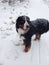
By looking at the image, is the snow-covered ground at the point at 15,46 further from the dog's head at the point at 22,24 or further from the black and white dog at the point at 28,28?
the dog's head at the point at 22,24

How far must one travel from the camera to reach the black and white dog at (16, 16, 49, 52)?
12.0ft

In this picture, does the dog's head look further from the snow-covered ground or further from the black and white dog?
the snow-covered ground

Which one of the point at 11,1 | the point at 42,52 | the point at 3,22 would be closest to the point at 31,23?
the point at 42,52

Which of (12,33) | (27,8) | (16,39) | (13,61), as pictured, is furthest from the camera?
(27,8)

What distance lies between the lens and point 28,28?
12.4 ft

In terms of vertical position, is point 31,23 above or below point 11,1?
above

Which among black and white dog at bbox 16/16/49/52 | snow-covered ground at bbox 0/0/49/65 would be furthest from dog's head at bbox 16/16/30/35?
snow-covered ground at bbox 0/0/49/65

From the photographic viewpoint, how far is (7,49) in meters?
4.11

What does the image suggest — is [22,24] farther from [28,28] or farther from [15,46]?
[15,46]

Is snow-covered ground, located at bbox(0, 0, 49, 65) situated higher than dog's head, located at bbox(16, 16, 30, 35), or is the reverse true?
dog's head, located at bbox(16, 16, 30, 35)

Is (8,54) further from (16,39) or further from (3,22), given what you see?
(3,22)

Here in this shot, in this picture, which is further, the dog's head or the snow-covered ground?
the snow-covered ground

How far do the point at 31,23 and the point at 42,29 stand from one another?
0.34m

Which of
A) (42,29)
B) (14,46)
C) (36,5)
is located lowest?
(36,5)
